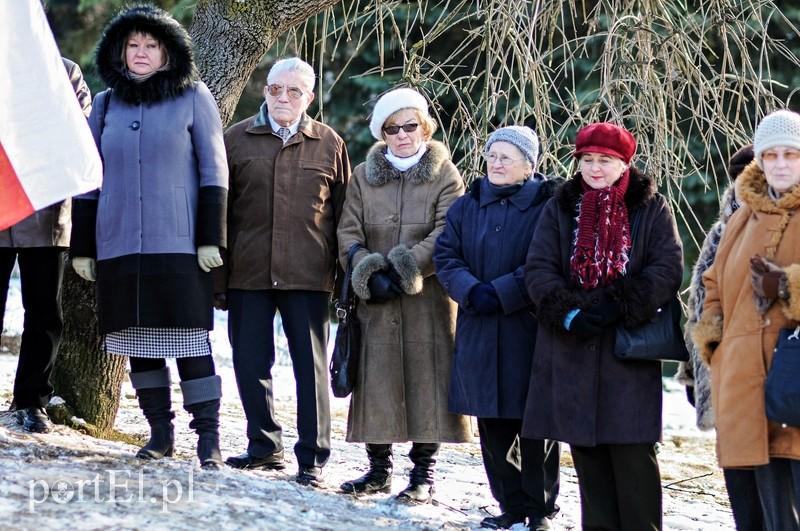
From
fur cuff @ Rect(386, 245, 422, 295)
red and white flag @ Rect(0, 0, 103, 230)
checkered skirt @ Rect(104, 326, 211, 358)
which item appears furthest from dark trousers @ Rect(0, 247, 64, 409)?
fur cuff @ Rect(386, 245, 422, 295)

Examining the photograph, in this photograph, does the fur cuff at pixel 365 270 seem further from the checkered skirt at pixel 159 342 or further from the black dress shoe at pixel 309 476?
the black dress shoe at pixel 309 476

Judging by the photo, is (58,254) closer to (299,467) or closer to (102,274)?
(102,274)

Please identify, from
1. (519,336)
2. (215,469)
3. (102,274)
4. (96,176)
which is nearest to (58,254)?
(102,274)

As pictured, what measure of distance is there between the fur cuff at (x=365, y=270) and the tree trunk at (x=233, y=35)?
142cm

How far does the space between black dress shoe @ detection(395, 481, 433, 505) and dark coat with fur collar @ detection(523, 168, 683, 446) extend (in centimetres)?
67

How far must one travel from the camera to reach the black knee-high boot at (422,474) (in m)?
4.57

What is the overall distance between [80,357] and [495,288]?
2144mm

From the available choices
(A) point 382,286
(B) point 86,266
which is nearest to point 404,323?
(A) point 382,286

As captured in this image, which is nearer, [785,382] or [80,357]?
[785,382]

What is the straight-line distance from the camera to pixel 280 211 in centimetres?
478

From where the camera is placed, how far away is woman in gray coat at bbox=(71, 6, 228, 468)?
4.37 meters

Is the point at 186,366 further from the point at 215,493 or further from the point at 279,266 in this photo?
the point at 215,493

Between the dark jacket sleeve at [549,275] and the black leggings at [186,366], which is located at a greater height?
the dark jacket sleeve at [549,275]

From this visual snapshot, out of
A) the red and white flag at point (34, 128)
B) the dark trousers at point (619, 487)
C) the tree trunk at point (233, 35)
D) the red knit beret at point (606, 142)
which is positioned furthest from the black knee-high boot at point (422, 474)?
the tree trunk at point (233, 35)
